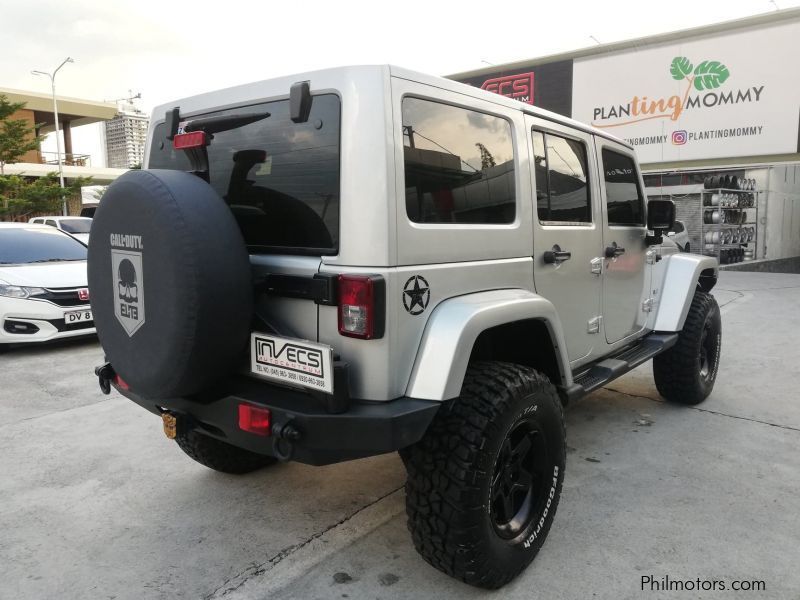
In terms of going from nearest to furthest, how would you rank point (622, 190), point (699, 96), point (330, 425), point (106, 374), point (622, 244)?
point (330, 425) < point (106, 374) < point (622, 244) < point (622, 190) < point (699, 96)

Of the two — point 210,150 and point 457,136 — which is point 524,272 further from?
point 210,150

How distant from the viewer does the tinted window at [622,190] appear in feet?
11.9

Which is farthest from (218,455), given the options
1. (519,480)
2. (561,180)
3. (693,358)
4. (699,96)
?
(699,96)

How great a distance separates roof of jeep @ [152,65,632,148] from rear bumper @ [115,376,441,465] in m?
1.11

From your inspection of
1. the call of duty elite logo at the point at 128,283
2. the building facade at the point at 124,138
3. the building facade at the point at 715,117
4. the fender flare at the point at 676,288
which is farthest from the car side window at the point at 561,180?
the building facade at the point at 124,138

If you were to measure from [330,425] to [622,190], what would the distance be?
264cm

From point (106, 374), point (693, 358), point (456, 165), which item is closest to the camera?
point (456, 165)

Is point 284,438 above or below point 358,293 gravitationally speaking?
below

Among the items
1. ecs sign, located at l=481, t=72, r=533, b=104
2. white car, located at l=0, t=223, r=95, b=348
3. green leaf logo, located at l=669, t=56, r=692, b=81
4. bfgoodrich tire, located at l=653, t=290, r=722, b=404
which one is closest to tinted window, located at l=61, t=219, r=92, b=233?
white car, located at l=0, t=223, r=95, b=348

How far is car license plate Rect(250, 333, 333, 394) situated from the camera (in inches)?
79.7

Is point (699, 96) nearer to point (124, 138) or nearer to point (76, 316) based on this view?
point (76, 316)

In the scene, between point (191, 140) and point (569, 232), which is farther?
point (569, 232)

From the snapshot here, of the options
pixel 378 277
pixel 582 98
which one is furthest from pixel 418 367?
pixel 582 98

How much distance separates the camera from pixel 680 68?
17344 millimetres
